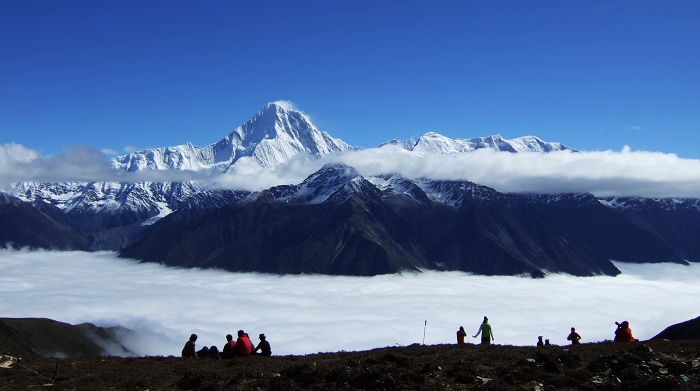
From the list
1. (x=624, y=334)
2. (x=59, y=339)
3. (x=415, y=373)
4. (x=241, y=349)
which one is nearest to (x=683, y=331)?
(x=624, y=334)

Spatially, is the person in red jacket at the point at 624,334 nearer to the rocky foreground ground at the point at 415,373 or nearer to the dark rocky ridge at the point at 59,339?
the rocky foreground ground at the point at 415,373

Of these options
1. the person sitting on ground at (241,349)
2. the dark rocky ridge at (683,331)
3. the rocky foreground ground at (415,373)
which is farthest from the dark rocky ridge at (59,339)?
the dark rocky ridge at (683,331)

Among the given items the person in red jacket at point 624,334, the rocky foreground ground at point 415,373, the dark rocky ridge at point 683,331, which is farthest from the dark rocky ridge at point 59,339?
the dark rocky ridge at point 683,331

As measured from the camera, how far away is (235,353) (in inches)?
1679

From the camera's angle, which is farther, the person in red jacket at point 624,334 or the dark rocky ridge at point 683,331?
the dark rocky ridge at point 683,331

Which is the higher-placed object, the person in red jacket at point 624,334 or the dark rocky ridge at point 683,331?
the person in red jacket at point 624,334

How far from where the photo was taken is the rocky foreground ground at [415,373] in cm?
3128

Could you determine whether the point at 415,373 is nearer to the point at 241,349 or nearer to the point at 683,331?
the point at 241,349

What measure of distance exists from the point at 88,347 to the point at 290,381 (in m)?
164

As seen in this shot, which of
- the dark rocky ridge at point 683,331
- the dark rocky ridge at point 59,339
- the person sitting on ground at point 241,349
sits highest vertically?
the person sitting on ground at point 241,349

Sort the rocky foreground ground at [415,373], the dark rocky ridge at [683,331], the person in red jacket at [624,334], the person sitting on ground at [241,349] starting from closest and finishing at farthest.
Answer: the rocky foreground ground at [415,373]
the person sitting on ground at [241,349]
the person in red jacket at [624,334]
the dark rocky ridge at [683,331]

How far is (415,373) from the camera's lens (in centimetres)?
3325

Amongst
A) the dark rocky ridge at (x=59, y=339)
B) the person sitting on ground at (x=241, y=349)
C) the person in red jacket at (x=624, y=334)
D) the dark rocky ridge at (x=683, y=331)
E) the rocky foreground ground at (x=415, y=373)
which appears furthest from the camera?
the dark rocky ridge at (x=59, y=339)

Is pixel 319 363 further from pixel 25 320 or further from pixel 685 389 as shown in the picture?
pixel 25 320
